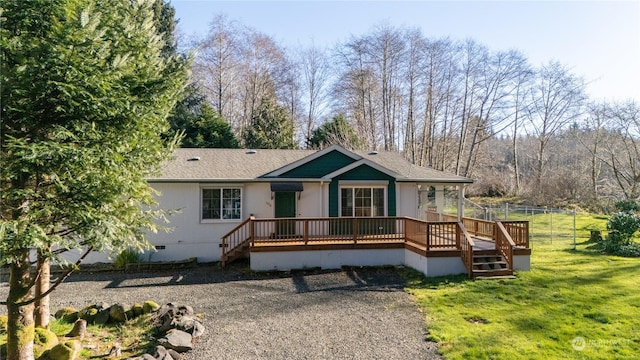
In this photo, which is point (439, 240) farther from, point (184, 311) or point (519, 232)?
point (184, 311)

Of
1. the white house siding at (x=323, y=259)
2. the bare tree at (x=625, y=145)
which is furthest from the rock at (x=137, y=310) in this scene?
the bare tree at (x=625, y=145)

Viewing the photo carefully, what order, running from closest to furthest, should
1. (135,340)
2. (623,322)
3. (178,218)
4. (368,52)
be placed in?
(135,340)
(623,322)
(178,218)
(368,52)

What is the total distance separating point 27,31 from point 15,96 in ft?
2.78

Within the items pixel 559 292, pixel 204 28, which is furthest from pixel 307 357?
pixel 204 28

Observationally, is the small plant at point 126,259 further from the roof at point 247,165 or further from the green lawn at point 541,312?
the green lawn at point 541,312

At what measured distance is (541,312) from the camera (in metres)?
7.50

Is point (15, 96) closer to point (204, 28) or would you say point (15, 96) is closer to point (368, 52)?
point (368, 52)

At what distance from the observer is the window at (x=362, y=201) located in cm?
1341

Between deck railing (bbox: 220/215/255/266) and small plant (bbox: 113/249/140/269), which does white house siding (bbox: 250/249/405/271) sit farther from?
small plant (bbox: 113/249/140/269)

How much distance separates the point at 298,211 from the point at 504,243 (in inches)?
281

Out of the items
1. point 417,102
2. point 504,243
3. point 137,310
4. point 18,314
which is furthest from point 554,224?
point 18,314

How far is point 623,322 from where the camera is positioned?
696 cm

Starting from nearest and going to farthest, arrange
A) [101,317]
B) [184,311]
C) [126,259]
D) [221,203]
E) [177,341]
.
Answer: [177,341]
[101,317]
[184,311]
[126,259]
[221,203]

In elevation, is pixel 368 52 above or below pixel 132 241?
above
